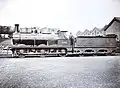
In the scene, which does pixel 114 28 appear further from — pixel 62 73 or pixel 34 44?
pixel 34 44

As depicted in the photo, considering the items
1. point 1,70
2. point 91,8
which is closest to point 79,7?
point 91,8

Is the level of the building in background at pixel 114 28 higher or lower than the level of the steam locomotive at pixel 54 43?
higher

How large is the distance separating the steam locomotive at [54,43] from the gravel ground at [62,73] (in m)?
0.17

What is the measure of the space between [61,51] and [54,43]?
371mm

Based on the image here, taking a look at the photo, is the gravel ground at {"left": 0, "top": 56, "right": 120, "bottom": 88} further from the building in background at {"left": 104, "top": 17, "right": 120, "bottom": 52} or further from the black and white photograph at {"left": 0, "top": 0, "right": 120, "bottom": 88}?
the building in background at {"left": 104, "top": 17, "right": 120, "bottom": 52}

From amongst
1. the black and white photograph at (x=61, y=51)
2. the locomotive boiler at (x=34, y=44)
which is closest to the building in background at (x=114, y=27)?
the black and white photograph at (x=61, y=51)

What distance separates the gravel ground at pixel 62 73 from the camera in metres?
1.84

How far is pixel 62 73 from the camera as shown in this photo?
2119mm

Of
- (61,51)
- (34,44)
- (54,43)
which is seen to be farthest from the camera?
(54,43)

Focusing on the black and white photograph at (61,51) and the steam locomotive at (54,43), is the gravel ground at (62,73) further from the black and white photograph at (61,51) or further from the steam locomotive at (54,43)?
the steam locomotive at (54,43)

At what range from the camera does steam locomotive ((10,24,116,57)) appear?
2.69 metres

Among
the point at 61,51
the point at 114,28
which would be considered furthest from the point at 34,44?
the point at 114,28

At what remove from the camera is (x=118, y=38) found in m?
2.62

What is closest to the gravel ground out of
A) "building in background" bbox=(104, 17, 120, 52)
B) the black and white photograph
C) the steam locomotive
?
the black and white photograph
